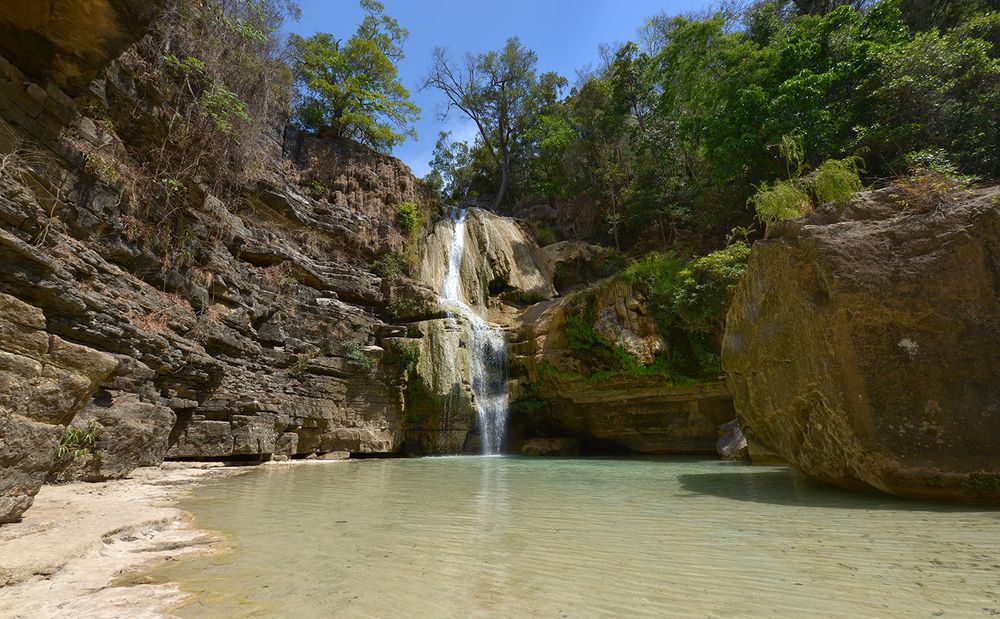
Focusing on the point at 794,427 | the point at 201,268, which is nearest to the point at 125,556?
the point at 794,427

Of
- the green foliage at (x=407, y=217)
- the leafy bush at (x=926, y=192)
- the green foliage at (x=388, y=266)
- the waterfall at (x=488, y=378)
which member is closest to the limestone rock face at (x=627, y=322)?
the waterfall at (x=488, y=378)

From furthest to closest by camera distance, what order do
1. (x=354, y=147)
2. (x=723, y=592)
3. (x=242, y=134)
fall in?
(x=354, y=147) < (x=242, y=134) < (x=723, y=592)

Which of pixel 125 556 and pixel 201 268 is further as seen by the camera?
pixel 201 268

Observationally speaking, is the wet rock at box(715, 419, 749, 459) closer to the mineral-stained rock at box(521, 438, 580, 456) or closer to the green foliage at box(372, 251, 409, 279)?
the mineral-stained rock at box(521, 438, 580, 456)

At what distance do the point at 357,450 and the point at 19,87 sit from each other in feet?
33.6

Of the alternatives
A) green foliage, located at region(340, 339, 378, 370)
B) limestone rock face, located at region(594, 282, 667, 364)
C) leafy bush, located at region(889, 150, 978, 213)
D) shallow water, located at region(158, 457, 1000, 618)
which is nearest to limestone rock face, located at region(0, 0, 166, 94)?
shallow water, located at region(158, 457, 1000, 618)

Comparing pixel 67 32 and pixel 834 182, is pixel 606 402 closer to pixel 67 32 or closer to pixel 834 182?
pixel 834 182

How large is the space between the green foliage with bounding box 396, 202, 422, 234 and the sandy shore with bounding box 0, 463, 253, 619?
49.2 ft

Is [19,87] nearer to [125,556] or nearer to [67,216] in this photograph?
[67,216]

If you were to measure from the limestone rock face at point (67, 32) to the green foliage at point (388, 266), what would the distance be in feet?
33.7

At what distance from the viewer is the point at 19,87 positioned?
21.7 ft

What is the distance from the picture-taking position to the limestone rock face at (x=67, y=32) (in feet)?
20.1

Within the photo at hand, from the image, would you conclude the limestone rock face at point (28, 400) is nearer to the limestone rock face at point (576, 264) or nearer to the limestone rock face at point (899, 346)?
the limestone rock face at point (899, 346)

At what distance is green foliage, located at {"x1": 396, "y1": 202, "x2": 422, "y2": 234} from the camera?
1916 centimetres
